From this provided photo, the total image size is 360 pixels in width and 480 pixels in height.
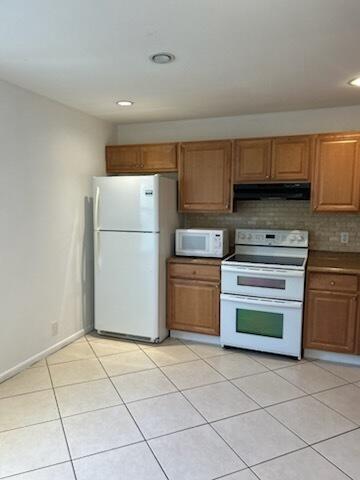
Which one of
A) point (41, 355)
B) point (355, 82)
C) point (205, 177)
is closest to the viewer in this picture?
point (355, 82)

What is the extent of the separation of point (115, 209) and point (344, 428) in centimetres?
255

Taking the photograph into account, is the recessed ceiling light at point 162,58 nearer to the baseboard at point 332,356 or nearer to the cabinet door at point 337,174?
the cabinet door at point 337,174

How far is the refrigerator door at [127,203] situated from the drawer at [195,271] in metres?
0.46

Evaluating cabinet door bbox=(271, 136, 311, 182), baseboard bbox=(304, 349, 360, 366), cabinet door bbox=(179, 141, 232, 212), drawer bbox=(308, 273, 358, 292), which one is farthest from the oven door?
cabinet door bbox=(271, 136, 311, 182)

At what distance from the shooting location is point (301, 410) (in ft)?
7.98

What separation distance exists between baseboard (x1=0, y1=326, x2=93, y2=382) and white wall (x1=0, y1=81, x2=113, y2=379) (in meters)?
0.03

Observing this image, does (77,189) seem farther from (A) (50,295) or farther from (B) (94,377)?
(B) (94,377)

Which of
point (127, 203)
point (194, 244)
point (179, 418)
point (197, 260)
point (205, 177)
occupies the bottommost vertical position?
point (179, 418)

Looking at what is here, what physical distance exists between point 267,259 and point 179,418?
69.2 inches

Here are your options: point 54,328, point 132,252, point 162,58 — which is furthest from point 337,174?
point 54,328

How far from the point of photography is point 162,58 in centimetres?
223

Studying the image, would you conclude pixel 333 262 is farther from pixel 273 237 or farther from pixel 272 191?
pixel 272 191

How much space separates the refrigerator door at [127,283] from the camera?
11.3 ft

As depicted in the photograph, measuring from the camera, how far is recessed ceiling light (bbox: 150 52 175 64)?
2.17 meters
